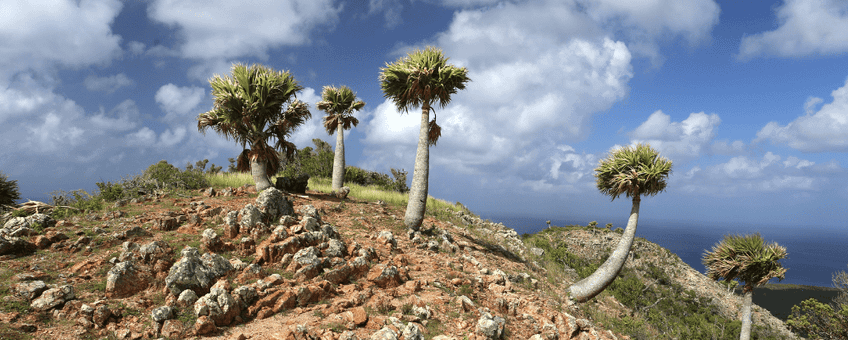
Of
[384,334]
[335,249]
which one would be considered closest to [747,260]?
[384,334]

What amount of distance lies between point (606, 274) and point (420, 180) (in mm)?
A: 8544

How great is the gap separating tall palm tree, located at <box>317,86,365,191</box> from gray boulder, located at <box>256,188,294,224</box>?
35.1 ft

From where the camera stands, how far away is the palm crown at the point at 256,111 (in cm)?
1463

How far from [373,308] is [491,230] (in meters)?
13.3

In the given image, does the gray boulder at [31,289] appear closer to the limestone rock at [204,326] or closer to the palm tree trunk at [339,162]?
the limestone rock at [204,326]

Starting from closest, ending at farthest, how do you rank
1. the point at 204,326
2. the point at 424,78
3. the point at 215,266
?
1. the point at 204,326
2. the point at 215,266
3. the point at 424,78

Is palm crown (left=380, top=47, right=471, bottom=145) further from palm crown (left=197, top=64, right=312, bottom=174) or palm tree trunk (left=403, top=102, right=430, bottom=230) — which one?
palm crown (left=197, top=64, right=312, bottom=174)

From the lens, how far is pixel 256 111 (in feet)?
48.8

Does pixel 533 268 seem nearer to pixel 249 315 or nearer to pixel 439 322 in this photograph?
pixel 439 322

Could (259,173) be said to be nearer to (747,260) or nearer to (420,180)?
(420,180)

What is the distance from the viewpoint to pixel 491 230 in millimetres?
19078

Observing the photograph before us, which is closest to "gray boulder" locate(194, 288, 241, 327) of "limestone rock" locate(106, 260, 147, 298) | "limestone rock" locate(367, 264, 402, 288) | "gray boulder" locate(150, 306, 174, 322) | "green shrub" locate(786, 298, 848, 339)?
"gray boulder" locate(150, 306, 174, 322)

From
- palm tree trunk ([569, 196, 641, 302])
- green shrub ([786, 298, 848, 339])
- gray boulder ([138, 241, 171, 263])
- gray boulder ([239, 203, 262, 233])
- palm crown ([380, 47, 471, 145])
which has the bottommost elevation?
green shrub ([786, 298, 848, 339])

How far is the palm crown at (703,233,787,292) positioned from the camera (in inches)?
559
